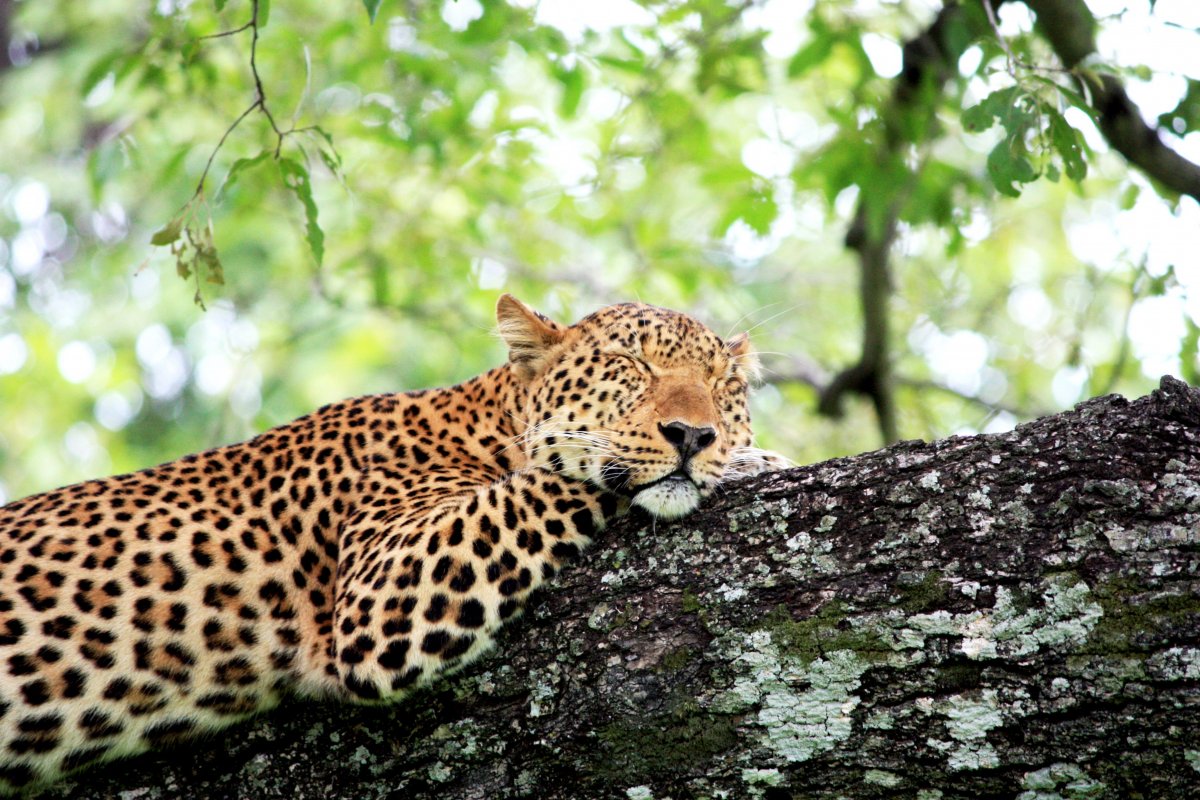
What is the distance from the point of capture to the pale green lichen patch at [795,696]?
415 cm

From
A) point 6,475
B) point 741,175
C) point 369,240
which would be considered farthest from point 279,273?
point 6,475

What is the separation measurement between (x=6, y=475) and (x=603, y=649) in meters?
16.4

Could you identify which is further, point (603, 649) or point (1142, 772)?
point (603, 649)

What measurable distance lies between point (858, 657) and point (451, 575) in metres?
1.74

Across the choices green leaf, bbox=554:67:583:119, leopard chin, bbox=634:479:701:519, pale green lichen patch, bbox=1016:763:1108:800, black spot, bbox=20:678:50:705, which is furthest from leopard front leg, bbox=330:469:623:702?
green leaf, bbox=554:67:583:119

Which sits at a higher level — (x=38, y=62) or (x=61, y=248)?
(x=38, y=62)

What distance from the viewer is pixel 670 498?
16.6 feet

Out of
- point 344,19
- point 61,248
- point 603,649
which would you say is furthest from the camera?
point 61,248

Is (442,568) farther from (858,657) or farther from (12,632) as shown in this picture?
(12,632)

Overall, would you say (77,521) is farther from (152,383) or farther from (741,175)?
(152,383)

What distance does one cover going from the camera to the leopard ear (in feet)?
21.4

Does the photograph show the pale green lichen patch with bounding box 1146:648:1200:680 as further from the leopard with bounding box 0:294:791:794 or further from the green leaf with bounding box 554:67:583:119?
the green leaf with bounding box 554:67:583:119

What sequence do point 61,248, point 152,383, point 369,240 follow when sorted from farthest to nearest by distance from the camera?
point 61,248 → point 152,383 → point 369,240

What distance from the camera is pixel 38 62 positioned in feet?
62.9
